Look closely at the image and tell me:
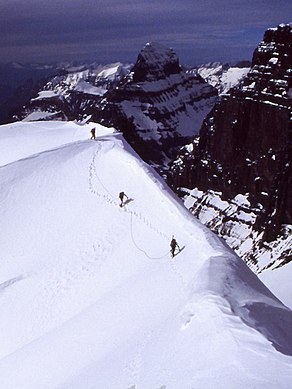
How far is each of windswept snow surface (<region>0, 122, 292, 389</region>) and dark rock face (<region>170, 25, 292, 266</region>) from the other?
67290 mm

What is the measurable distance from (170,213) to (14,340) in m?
7.98

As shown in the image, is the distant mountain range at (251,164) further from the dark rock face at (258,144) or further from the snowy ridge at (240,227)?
the snowy ridge at (240,227)

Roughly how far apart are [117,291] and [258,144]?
9559 centimetres

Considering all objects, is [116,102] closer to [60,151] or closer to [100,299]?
[60,151]

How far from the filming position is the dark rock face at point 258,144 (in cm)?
9525

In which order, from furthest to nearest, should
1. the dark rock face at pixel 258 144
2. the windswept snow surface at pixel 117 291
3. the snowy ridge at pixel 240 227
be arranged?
the dark rock face at pixel 258 144 < the snowy ridge at pixel 240 227 < the windswept snow surface at pixel 117 291

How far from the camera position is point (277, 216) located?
9000 cm

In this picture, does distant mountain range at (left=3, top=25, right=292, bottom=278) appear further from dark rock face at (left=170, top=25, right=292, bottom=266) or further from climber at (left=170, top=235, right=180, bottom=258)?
climber at (left=170, top=235, right=180, bottom=258)

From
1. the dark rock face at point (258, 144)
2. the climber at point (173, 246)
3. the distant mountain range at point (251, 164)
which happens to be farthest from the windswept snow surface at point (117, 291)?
the dark rock face at point (258, 144)

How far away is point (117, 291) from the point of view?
16969 millimetres

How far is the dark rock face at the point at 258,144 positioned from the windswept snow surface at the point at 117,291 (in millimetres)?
67290

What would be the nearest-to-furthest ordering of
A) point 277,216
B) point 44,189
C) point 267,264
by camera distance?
point 44,189
point 267,264
point 277,216

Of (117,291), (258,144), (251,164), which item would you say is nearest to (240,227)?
(251,164)

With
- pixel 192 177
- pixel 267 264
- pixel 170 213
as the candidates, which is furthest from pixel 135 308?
pixel 192 177
